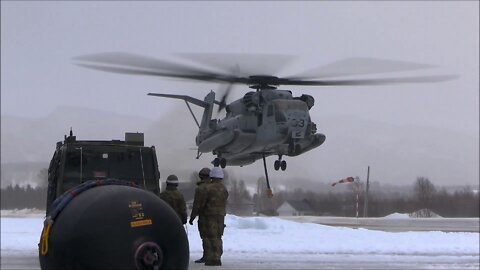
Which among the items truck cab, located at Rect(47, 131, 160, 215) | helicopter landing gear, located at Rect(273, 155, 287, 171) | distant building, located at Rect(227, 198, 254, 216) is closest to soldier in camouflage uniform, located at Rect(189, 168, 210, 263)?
truck cab, located at Rect(47, 131, 160, 215)

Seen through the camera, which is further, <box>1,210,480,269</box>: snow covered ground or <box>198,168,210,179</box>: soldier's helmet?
<box>1,210,480,269</box>: snow covered ground

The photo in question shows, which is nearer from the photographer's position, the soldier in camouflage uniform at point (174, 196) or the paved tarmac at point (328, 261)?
the soldier in camouflage uniform at point (174, 196)

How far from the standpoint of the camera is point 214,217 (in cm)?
998

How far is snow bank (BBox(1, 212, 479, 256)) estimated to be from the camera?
58.5 feet

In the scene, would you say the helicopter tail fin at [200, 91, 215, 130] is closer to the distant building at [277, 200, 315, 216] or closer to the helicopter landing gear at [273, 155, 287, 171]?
the helicopter landing gear at [273, 155, 287, 171]

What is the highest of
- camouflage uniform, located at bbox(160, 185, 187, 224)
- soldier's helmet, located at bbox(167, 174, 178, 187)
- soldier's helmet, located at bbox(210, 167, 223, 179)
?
soldier's helmet, located at bbox(210, 167, 223, 179)

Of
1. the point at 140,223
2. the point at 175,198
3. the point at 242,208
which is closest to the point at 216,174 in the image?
the point at 175,198

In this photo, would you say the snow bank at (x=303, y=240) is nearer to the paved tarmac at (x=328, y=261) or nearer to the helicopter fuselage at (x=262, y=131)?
the paved tarmac at (x=328, y=261)

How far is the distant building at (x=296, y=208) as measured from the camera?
64016mm

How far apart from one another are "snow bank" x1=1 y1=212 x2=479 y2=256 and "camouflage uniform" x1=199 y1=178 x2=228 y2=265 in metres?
4.79

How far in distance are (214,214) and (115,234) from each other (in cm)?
691

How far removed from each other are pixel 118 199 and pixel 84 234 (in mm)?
290

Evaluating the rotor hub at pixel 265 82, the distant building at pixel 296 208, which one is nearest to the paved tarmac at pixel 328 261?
the rotor hub at pixel 265 82

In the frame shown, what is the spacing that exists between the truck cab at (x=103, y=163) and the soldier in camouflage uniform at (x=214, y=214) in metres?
0.88
